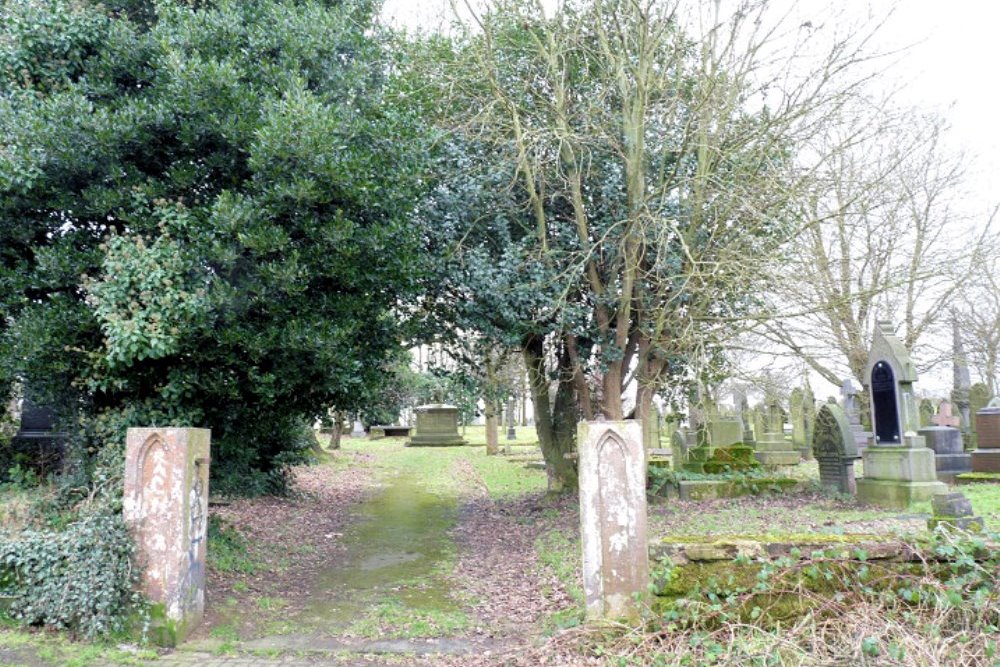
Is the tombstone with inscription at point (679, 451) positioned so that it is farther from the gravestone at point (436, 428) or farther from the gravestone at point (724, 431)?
the gravestone at point (436, 428)

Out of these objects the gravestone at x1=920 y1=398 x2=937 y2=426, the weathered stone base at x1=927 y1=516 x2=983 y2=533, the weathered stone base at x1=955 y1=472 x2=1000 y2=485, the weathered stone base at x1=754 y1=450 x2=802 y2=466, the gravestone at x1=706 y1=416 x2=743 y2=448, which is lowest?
the weathered stone base at x1=955 y1=472 x2=1000 y2=485

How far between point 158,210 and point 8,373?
2297 millimetres

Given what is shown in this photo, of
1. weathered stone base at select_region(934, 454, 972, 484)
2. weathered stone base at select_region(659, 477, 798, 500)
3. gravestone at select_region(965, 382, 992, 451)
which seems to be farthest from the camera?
gravestone at select_region(965, 382, 992, 451)

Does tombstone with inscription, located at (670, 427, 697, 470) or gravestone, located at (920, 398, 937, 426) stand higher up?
gravestone, located at (920, 398, 937, 426)

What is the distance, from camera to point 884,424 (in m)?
10.9

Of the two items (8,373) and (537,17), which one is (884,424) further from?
(8,373)

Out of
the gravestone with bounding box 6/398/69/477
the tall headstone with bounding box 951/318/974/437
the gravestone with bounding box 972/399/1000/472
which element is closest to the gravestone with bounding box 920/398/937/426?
the tall headstone with bounding box 951/318/974/437

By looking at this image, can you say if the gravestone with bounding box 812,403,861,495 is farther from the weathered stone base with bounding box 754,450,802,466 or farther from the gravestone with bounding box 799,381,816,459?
the gravestone with bounding box 799,381,816,459

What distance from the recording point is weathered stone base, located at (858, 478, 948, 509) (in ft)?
32.4

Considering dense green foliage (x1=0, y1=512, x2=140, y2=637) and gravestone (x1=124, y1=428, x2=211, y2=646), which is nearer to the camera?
dense green foliage (x1=0, y1=512, x2=140, y2=637)

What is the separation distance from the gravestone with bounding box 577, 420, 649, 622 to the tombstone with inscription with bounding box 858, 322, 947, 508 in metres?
6.46

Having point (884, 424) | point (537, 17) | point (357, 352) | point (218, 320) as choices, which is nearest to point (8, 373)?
point (218, 320)

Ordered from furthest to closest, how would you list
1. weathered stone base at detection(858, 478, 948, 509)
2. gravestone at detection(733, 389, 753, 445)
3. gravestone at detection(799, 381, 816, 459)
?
gravestone at detection(733, 389, 753, 445), gravestone at detection(799, 381, 816, 459), weathered stone base at detection(858, 478, 948, 509)

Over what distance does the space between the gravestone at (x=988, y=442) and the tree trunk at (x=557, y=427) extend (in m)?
7.85
